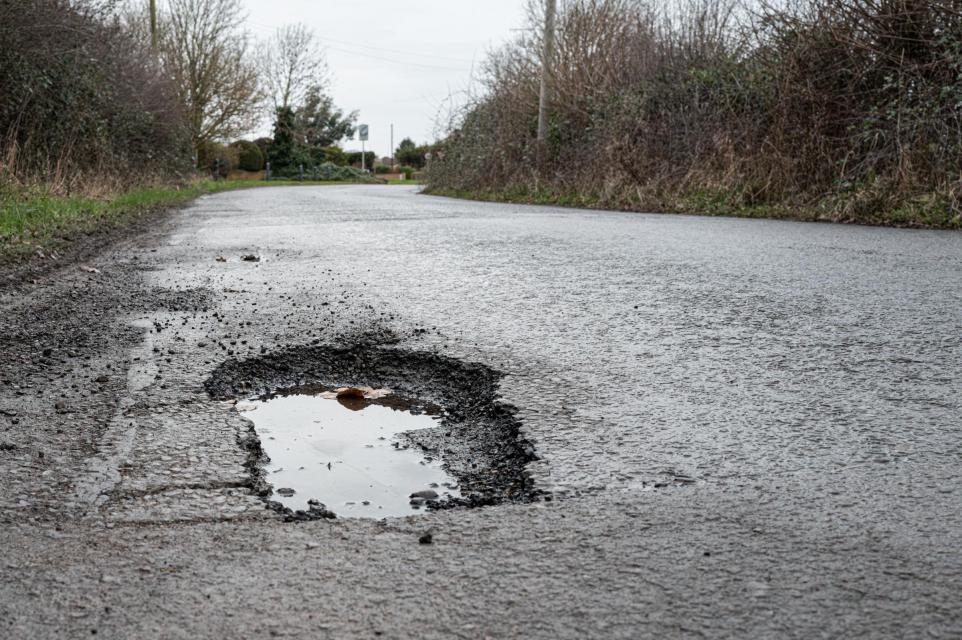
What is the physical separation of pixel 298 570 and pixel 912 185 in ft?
35.8

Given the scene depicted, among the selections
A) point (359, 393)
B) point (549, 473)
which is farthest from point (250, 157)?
point (549, 473)

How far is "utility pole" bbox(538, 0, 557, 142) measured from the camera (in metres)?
20.0

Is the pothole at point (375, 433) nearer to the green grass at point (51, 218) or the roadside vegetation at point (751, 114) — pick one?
the green grass at point (51, 218)

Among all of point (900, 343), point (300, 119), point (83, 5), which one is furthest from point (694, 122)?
point (300, 119)

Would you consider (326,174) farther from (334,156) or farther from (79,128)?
(79,128)

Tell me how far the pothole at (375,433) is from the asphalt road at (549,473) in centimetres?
9

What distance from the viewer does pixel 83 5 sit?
43.0 feet

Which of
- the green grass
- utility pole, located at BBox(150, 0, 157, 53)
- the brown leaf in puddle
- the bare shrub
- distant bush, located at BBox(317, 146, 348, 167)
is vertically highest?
utility pole, located at BBox(150, 0, 157, 53)

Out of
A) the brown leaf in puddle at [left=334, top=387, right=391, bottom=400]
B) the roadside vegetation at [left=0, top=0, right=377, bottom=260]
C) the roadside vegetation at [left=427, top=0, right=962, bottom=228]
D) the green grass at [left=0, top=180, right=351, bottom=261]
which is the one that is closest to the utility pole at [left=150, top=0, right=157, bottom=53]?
the roadside vegetation at [left=0, top=0, right=377, bottom=260]

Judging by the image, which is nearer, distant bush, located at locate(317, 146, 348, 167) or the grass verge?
the grass verge

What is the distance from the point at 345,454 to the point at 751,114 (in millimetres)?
12945

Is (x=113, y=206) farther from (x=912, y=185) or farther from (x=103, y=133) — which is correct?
(x=912, y=185)

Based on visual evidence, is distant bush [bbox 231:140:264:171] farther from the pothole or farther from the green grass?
the pothole

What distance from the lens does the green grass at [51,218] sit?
712 cm
